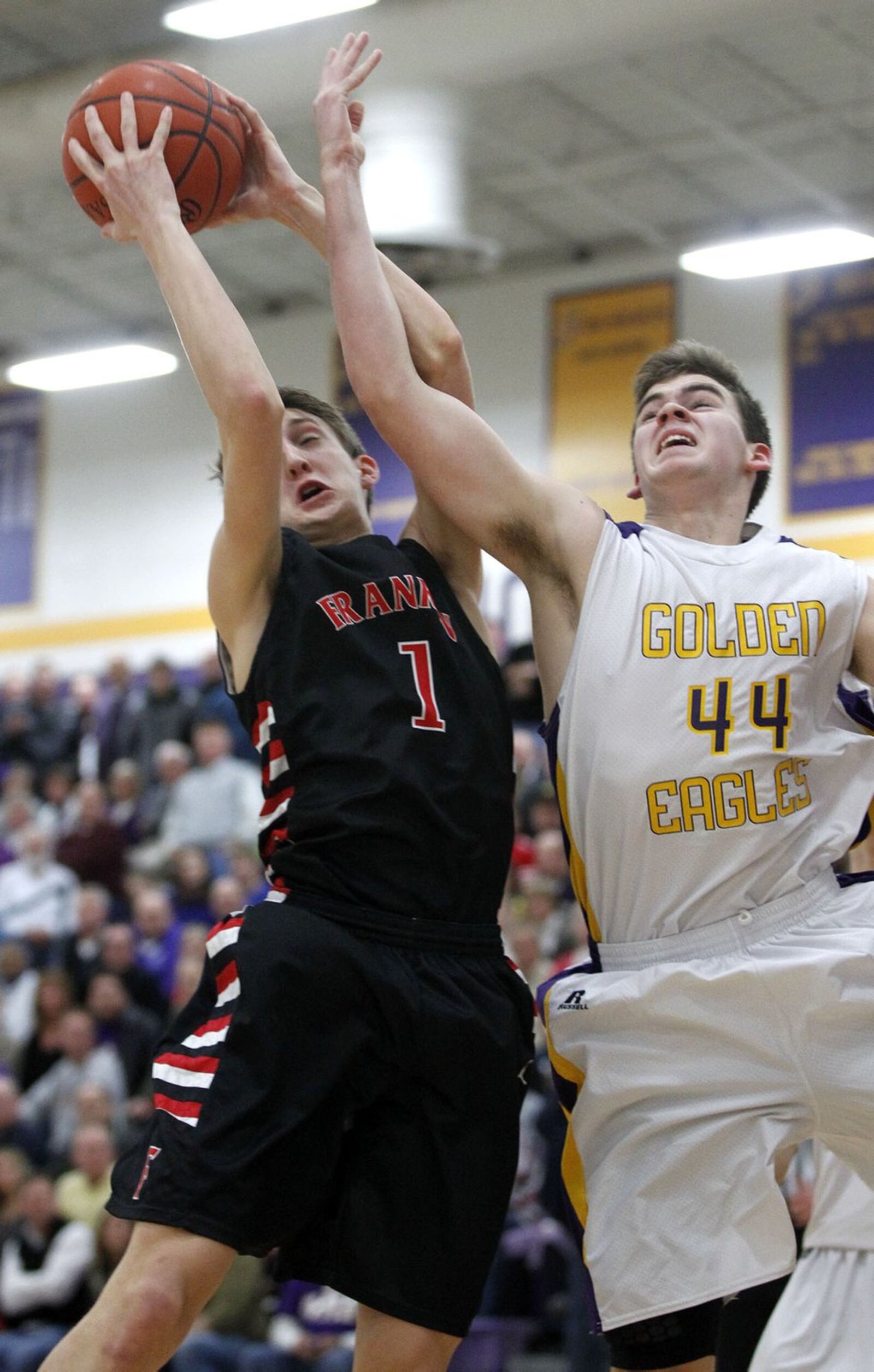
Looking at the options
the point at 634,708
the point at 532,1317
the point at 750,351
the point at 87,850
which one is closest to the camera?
the point at 634,708

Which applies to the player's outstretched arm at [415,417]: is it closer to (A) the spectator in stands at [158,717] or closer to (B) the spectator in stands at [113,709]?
(A) the spectator in stands at [158,717]

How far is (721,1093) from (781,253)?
10928 mm

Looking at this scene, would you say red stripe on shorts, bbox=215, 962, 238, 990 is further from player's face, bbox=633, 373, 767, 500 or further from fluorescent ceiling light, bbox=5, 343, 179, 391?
fluorescent ceiling light, bbox=5, 343, 179, 391

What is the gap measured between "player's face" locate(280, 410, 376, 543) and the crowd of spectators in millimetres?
750

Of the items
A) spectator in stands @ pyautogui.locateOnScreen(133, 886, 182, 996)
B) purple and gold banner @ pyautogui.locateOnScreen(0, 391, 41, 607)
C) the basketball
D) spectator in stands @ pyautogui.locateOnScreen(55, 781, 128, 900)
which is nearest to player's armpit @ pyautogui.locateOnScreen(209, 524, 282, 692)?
the basketball

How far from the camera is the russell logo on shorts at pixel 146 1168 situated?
11.3 ft

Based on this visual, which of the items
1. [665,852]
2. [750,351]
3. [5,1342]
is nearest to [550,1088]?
[5,1342]

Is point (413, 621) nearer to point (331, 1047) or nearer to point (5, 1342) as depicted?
point (331, 1047)

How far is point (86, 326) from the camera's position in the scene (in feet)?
63.7

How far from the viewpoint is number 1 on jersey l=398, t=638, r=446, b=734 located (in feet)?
12.4

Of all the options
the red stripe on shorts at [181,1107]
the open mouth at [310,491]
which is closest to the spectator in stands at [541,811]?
the open mouth at [310,491]

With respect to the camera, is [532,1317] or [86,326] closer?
[532,1317]

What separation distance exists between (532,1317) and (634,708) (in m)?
5.28

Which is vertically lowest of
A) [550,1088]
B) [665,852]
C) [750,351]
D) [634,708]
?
[550,1088]
